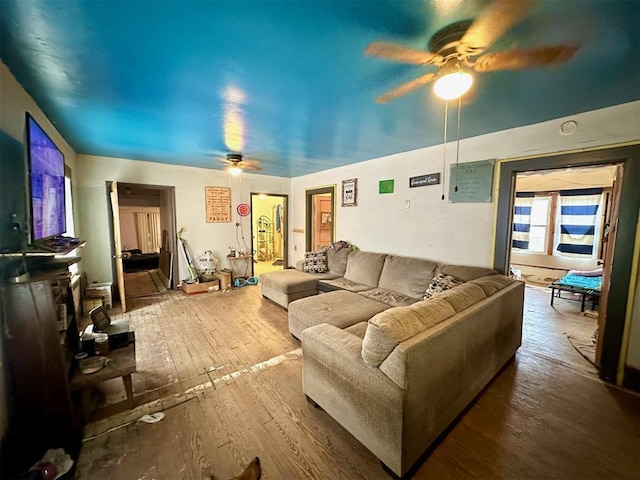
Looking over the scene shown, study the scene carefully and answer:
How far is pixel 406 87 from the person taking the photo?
1.82 m

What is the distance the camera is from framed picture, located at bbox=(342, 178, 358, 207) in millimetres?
4492

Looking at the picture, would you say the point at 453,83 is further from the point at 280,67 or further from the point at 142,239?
the point at 142,239

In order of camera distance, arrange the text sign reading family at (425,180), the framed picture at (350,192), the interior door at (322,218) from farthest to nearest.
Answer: the interior door at (322,218) < the framed picture at (350,192) < the text sign reading family at (425,180)

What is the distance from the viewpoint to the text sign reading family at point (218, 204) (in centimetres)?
507

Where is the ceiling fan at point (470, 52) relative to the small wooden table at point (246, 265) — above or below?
above

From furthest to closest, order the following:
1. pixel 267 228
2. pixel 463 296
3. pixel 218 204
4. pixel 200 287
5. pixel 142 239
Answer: pixel 267 228 → pixel 142 239 → pixel 218 204 → pixel 200 287 → pixel 463 296

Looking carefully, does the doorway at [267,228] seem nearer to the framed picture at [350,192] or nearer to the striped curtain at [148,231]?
the striped curtain at [148,231]

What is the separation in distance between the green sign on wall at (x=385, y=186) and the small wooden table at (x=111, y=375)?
11.8ft

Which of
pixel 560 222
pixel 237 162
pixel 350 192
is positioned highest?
pixel 237 162

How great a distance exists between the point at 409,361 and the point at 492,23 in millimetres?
1689

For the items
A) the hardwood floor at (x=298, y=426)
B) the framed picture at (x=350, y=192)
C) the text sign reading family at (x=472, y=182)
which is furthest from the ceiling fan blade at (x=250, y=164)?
the text sign reading family at (x=472, y=182)

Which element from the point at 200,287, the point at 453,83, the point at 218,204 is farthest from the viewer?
the point at 218,204

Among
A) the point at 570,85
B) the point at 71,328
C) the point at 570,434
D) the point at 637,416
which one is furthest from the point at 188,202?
the point at 637,416

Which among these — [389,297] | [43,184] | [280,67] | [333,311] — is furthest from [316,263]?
[43,184]
